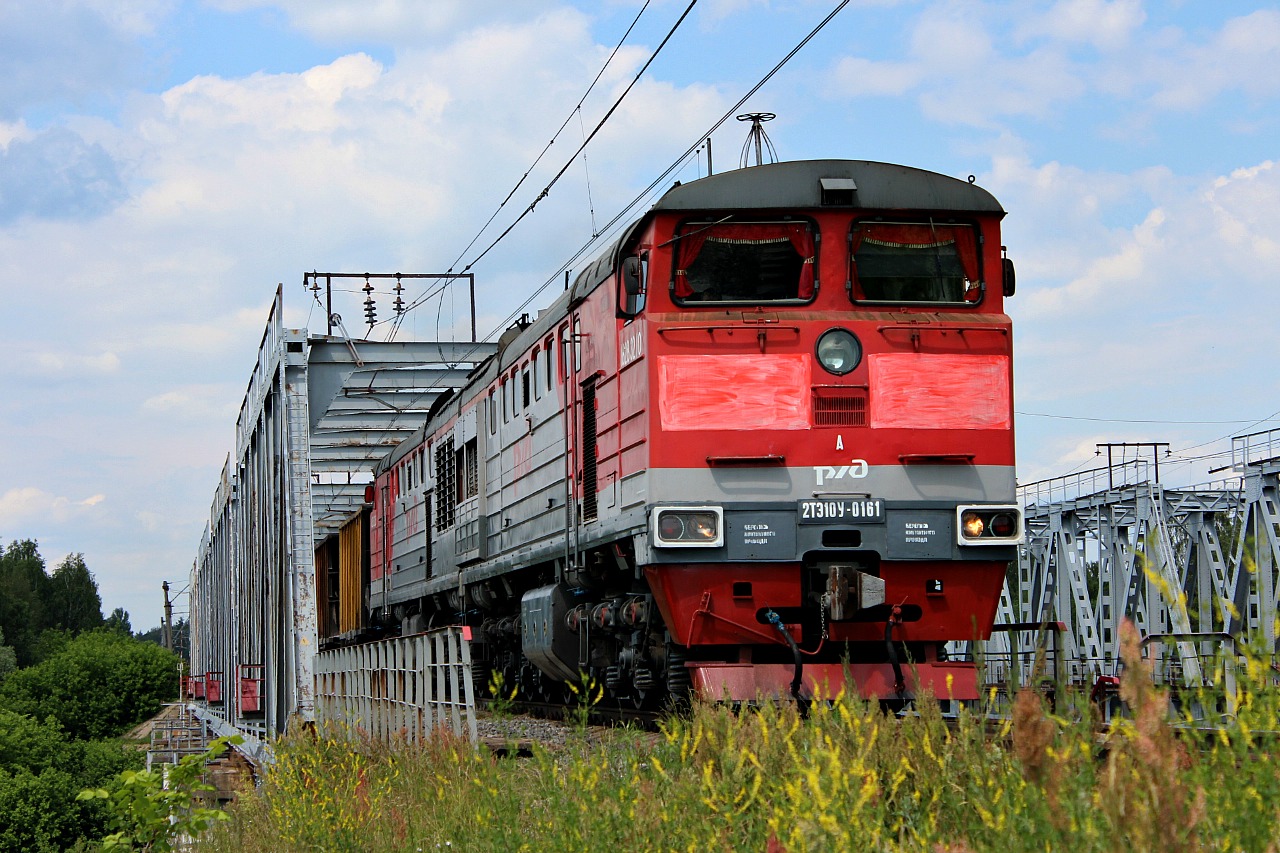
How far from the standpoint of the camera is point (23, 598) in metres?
125

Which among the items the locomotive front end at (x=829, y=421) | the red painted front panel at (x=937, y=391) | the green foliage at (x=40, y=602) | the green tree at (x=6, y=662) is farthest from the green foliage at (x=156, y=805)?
the green foliage at (x=40, y=602)

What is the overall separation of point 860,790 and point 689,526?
18.8 feet

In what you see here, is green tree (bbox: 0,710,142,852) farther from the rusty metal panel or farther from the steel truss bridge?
the steel truss bridge

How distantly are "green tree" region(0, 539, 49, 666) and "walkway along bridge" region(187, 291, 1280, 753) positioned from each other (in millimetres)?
90100

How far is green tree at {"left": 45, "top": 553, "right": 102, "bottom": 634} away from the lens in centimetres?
13125

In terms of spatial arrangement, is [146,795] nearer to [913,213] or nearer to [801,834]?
[913,213]

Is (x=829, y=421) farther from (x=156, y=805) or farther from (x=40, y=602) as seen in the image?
(x=40, y=602)

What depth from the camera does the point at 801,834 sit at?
4.38 metres

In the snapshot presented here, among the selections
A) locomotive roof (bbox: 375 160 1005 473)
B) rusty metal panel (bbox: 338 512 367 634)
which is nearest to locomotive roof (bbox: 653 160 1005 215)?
locomotive roof (bbox: 375 160 1005 473)

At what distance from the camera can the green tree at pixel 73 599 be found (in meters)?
131

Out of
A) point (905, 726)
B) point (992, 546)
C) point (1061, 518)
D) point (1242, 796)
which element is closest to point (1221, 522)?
point (1061, 518)

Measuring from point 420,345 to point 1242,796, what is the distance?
737 inches

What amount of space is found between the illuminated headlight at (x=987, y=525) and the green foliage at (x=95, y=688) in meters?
74.7

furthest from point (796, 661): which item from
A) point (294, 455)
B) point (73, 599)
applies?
point (73, 599)
